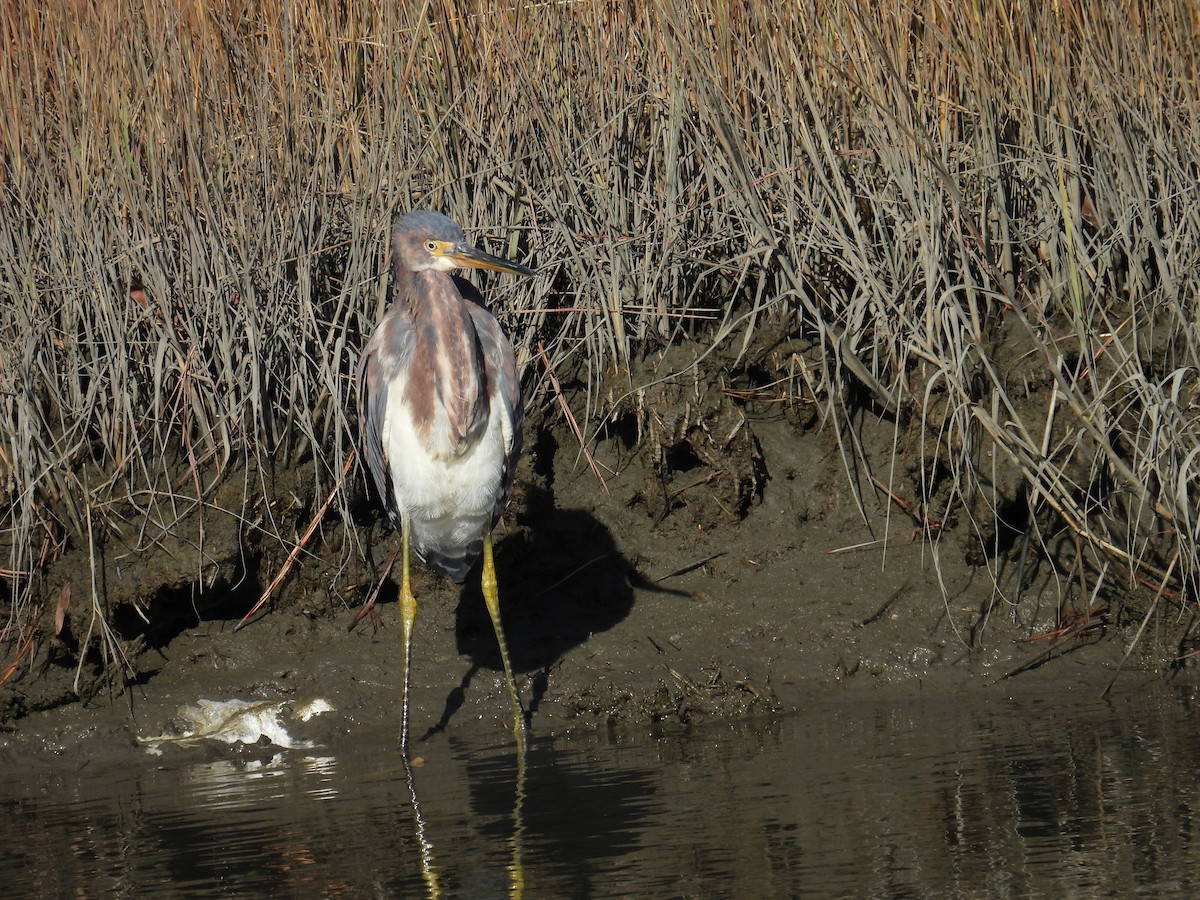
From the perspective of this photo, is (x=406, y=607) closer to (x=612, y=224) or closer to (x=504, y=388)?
(x=504, y=388)

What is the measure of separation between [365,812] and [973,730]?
1930 mm

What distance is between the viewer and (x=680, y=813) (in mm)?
3891

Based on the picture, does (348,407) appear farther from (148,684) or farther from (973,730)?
(973,730)

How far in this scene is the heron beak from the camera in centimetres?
541

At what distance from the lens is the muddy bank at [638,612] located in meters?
5.58

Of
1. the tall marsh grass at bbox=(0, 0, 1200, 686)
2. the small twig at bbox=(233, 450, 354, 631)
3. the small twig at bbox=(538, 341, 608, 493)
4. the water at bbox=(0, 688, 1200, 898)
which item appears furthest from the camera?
the small twig at bbox=(538, 341, 608, 493)

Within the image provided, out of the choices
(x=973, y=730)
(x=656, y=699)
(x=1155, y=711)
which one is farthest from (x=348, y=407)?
(x=1155, y=711)

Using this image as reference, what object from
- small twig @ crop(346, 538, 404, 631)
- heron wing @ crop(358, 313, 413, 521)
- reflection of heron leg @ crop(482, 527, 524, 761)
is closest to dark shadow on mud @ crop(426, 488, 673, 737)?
reflection of heron leg @ crop(482, 527, 524, 761)

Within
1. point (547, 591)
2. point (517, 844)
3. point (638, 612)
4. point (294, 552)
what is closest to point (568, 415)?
point (547, 591)

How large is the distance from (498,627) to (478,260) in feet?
4.39

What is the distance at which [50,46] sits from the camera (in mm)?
6594

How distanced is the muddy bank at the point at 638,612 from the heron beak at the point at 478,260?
1.03 meters

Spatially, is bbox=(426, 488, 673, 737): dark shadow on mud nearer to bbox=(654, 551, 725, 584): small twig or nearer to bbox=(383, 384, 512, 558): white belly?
bbox=(654, 551, 725, 584): small twig

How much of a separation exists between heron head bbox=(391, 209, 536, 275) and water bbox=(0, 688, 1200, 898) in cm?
173
